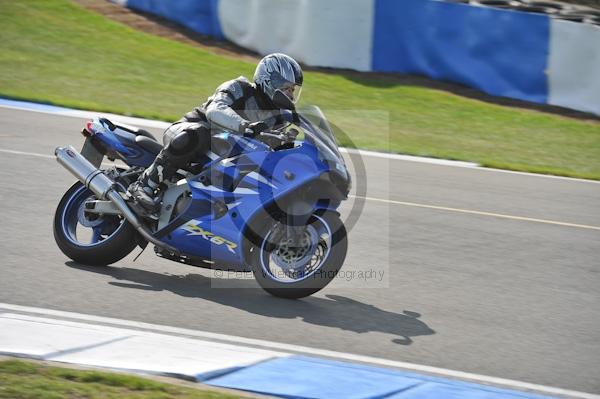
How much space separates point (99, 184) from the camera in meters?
7.16

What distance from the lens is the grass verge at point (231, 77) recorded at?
14.1 m

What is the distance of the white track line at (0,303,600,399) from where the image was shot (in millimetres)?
5473

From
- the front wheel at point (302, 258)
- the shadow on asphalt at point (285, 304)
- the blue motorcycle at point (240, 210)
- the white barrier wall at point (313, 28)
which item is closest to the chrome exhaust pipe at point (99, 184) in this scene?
the blue motorcycle at point (240, 210)

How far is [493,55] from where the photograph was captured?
16.3 m

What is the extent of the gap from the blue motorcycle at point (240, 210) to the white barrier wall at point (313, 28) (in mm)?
9670

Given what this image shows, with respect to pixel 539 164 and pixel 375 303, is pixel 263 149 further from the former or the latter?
pixel 539 164

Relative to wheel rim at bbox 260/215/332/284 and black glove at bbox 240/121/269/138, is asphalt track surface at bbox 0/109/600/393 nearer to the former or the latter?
wheel rim at bbox 260/215/332/284

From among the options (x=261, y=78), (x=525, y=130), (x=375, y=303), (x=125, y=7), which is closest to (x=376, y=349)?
(x=375, y=303)

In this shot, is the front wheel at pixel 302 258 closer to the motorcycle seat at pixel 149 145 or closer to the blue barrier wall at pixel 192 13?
the motorcycle seat at pixel 149 145

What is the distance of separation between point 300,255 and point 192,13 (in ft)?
42.2

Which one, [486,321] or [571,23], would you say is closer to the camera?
[486,321]

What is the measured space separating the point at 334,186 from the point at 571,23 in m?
10.4

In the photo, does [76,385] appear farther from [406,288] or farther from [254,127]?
[406,288]

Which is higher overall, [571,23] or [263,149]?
[571,23]
